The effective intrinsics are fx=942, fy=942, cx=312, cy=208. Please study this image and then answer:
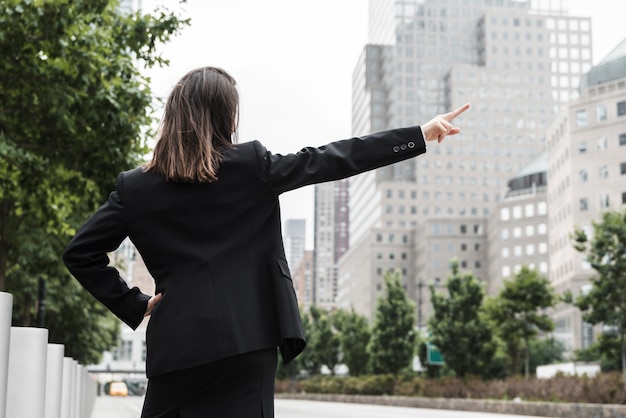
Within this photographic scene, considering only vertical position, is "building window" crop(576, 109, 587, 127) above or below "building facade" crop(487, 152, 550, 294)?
above

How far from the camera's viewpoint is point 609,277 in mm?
30266

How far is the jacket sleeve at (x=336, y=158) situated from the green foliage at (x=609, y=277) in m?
28.4

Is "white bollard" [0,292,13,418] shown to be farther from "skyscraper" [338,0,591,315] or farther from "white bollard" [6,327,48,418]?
"skyscraper" [338,0,591,315]

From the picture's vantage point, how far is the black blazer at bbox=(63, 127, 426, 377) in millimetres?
2637

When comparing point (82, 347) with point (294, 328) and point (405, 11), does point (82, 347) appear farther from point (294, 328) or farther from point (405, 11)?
point (405, 11)

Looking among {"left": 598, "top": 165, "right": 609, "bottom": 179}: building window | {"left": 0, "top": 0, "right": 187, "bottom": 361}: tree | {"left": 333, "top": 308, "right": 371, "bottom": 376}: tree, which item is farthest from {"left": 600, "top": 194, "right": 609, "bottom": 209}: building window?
{"left": 0, "top": 0, "right": 187, "bottom": 361}: tree

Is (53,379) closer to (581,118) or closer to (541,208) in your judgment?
(581,118)

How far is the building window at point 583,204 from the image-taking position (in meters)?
95.8

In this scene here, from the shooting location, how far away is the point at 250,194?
2.75 meters

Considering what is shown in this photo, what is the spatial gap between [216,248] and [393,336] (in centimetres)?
4603

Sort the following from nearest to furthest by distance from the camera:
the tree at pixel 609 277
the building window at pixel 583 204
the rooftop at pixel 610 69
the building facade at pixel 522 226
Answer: the tree at pixel 609 277 → the rooftop at pixel 610 69 → the building window at pixel 583 204 → the building facade at pixel 522 226

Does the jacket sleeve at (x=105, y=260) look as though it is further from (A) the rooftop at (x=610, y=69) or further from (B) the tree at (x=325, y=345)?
(A) the rooftop at (x=610, y=69)

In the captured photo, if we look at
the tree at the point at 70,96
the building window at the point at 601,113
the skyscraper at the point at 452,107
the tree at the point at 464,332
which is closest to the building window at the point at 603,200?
the building window at the point at 601,113

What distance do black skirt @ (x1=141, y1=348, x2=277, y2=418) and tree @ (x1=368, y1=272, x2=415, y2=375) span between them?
45.6m
